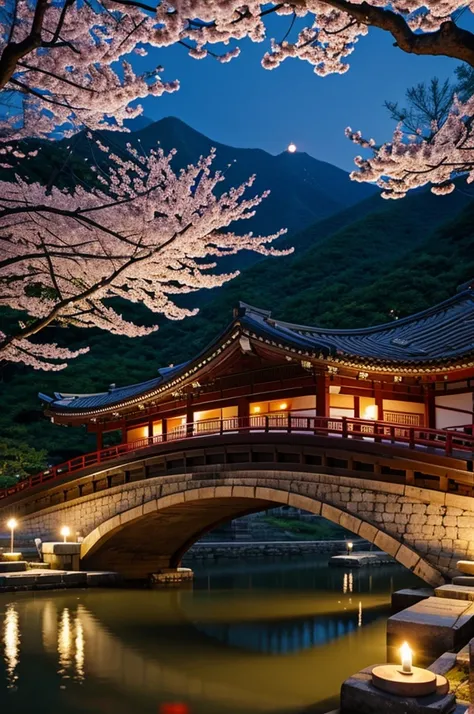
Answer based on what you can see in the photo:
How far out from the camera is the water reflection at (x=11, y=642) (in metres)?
11.9

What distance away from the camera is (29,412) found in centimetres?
4506

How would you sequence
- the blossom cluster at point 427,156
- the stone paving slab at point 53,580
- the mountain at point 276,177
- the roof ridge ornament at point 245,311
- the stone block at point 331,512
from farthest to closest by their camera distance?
the mountain at point 276,177, the stone paving slab at point 53,580, the roof ridge ornament at point 245,311, the stone block at point 331,512, the blossom cluster at point 427,156

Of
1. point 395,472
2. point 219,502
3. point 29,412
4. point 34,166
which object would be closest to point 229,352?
point 219,502

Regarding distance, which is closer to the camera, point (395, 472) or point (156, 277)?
point (156, 277)

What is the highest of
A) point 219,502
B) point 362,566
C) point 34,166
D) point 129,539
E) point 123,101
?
point 34,166

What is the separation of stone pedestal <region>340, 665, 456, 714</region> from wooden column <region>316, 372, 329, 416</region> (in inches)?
422

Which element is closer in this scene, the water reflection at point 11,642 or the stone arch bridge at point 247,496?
the water reflection at point 11,642

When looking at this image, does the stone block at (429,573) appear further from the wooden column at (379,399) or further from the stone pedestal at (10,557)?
the stone pedestal at (10,557)

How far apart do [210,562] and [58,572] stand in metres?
11.5

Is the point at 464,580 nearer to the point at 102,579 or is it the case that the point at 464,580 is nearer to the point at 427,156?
the point at 427,156

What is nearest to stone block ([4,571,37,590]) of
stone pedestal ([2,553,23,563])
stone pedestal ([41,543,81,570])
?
stone pedestal ([2,553,23,563])

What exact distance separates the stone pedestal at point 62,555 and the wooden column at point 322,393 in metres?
10.7

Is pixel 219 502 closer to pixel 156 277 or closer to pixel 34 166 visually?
pixel 156 277

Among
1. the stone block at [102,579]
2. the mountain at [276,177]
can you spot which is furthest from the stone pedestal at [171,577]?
the mountain at [276,177]
